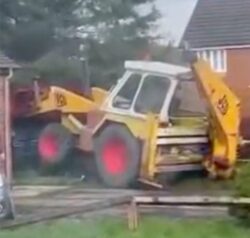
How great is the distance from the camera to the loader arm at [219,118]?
69.9ft

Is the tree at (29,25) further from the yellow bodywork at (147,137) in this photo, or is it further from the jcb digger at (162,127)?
the yellow bodywork at (147,137)

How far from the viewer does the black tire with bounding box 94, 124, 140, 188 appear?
21.1 metres

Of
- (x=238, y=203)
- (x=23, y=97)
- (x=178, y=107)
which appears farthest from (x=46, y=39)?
(x=238, y=203)

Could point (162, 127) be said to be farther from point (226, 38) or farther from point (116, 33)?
point (226, 38)

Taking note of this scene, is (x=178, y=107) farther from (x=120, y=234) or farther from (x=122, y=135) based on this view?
(x=120, y=234)

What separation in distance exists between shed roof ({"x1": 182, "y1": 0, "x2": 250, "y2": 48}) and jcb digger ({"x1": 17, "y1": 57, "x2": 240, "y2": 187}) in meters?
8.18

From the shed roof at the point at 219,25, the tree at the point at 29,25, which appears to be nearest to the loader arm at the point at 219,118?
the tree at the point at 29,25

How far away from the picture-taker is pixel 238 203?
14086 millimetres

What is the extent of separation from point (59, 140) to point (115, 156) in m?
2.37

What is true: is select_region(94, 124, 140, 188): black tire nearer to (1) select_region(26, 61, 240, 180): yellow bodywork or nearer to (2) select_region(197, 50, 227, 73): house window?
(1) select_region(26, 61, 240, 180): yellow bodywork

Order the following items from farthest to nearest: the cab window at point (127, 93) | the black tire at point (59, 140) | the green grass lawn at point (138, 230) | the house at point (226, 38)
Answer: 1. the house at point (226, 38)
2. the black tire at point (59, 140)
3. the cab window at point (127, 93)
4. the green grass lawn at point (138, 230)

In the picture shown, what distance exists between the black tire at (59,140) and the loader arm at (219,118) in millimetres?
3033

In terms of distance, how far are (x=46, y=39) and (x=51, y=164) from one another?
5.00m

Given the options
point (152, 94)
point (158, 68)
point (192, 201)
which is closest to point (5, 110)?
point (152, 94)
